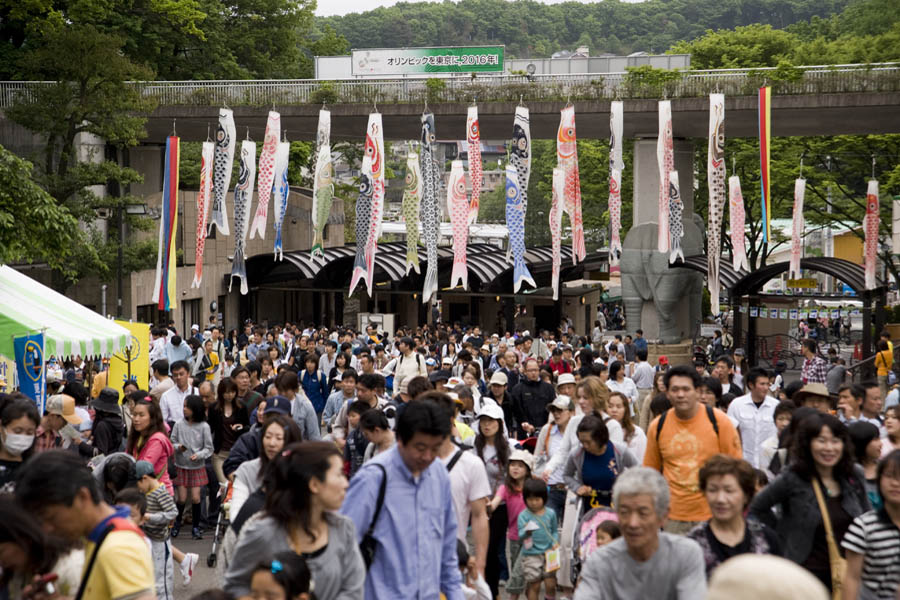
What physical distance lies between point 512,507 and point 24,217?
42.9 feet

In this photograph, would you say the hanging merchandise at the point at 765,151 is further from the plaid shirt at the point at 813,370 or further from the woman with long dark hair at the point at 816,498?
the woman with long dark hair at the point at 816,498

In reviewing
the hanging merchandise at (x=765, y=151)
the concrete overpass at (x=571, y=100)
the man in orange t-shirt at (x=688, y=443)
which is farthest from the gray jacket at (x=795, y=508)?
the concrete overpass at (x=571, y=100)

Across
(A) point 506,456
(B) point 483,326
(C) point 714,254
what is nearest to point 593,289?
(B) point 483,326

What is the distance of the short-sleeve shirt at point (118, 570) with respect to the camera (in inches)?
175

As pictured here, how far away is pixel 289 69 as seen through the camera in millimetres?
53469

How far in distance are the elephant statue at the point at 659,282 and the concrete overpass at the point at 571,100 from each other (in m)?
3.45

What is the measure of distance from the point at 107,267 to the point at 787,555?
28770 mm

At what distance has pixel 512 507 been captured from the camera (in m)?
9.14

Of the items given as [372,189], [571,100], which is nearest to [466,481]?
[372,189]

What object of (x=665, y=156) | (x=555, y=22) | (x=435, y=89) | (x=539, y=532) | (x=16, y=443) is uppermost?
(x=555, y=22)

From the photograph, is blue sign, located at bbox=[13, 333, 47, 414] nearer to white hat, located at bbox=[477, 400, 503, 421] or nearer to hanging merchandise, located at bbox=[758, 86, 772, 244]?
white hat, located at bbox=[477, 400, 503, 421]

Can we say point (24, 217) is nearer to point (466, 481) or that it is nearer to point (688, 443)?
point (466, 481)

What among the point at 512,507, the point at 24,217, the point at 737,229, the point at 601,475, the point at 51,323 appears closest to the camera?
the point at 601,475

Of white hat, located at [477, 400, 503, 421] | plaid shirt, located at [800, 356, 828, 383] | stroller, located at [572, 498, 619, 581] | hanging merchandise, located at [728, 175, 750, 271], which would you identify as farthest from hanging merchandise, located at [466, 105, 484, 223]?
stroller, located at [572, 498, 619, 581]
